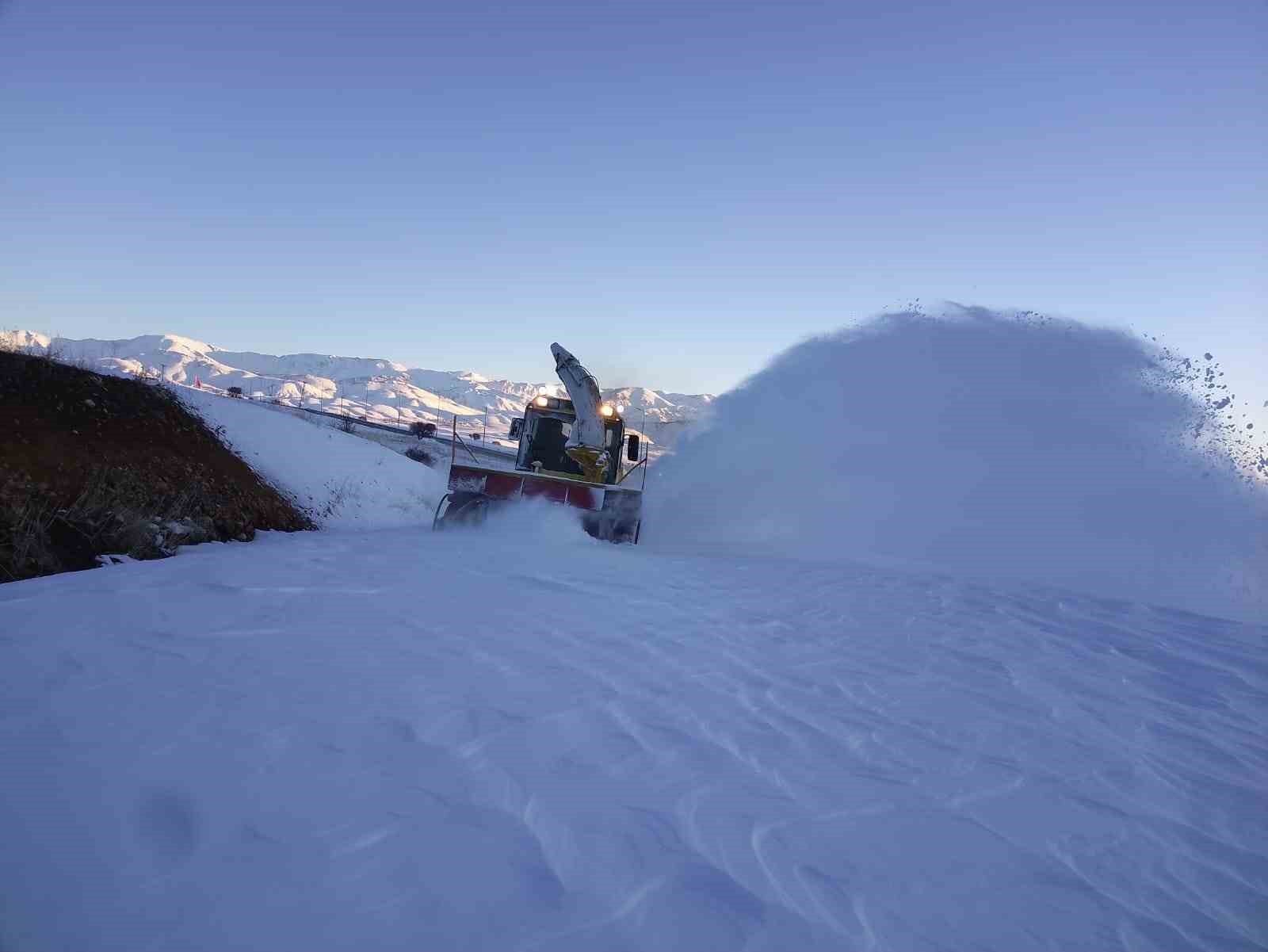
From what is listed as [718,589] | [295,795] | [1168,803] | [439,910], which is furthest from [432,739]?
[718,589]

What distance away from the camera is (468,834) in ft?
7.97

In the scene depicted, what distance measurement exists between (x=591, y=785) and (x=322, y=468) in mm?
16810

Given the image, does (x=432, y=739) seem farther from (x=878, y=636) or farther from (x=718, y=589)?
(x=718, y=589)

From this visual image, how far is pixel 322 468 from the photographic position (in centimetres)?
1767

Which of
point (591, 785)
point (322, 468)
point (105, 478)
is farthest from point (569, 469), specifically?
point (591, 785)

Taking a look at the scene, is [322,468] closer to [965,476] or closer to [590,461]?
[590,461]

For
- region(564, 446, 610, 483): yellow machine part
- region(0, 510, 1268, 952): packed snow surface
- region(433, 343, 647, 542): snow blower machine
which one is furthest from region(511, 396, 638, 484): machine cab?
region(0, 510, 1268, 952): packed snow surface

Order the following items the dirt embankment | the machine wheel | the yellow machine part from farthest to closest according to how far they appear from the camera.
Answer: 1. the yellow machine part
2. the machine wheel
3. the dirt embankment

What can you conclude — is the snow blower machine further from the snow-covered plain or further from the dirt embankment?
the snow-covered plain

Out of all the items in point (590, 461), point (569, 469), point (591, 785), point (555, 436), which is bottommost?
point (591, 785)

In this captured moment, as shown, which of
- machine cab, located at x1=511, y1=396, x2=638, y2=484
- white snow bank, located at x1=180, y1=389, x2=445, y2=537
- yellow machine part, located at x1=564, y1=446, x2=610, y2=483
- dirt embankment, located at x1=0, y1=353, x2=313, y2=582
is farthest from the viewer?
white snow bank, located at x1=180, y1=389, x2=445, y2=537

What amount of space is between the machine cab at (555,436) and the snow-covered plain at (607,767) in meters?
6.67

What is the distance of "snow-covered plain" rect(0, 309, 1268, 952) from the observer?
2092 millimetres

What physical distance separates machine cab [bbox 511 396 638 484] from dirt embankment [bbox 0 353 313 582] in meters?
4.75
